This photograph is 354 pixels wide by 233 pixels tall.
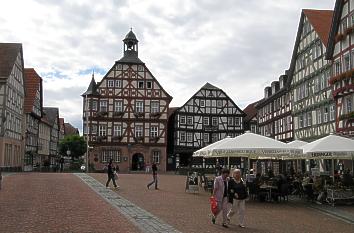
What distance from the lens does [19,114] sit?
184 feet

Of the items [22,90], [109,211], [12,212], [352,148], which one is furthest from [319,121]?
[22,90]

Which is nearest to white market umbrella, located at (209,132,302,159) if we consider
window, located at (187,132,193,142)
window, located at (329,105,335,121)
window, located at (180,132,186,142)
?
window, located at (329,105,335,121)

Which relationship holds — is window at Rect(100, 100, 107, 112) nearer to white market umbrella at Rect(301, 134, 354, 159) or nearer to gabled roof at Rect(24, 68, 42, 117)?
gabled roof at Rect(24, 68, 42, 117)

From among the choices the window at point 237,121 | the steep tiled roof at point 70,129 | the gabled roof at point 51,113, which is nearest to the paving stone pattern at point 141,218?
the window at point 237,121

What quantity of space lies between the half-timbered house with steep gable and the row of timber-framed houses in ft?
24.6

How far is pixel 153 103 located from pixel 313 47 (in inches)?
1171

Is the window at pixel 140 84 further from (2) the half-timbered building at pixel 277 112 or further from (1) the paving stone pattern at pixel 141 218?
(1) the paving stone pattern at pixel 141 218

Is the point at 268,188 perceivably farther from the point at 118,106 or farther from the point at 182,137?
the point at 182,137

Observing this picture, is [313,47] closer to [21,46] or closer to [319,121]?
[319,121]

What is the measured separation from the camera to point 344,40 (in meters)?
31.1

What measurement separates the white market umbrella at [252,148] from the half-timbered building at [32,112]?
4505 cm

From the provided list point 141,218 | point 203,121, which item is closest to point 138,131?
point 203,121

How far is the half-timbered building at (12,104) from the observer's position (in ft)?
158

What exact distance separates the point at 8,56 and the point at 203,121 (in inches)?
1131
